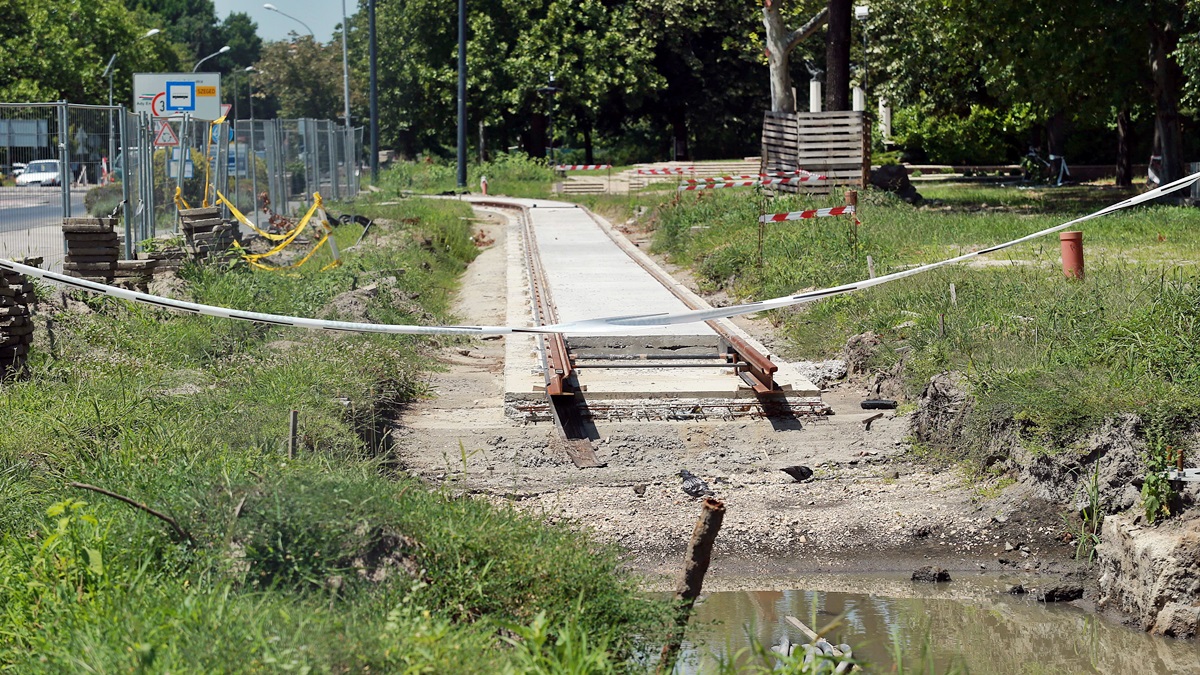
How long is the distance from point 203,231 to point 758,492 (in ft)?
36.7

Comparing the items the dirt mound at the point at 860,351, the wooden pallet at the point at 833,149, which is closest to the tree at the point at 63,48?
Result: the wooden pallet at the point at 833,149

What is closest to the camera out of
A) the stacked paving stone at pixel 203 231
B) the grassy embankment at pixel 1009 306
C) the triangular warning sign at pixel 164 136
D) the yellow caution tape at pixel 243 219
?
the grassy embankment at pixel 1009 306

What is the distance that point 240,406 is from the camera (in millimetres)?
8484

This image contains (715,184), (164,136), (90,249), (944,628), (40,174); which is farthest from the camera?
(715,184)

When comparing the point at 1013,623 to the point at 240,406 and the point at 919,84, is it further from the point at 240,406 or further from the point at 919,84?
the point at 919,84

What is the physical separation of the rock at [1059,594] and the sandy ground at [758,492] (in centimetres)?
37

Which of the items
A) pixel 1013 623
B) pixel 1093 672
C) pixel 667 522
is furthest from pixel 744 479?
pixel 1093 672

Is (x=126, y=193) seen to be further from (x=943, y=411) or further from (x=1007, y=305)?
(x=943, y=411)

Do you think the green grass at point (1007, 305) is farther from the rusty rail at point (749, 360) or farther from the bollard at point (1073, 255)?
the rusty rail at point (749, 360)

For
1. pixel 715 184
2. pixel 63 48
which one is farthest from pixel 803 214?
pixel 63 48

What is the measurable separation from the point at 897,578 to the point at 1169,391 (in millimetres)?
2026

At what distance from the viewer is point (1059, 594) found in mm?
6816

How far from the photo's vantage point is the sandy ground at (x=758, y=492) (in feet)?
24.6

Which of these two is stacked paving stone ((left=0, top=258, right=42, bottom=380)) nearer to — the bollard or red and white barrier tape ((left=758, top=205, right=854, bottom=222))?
the bollard
